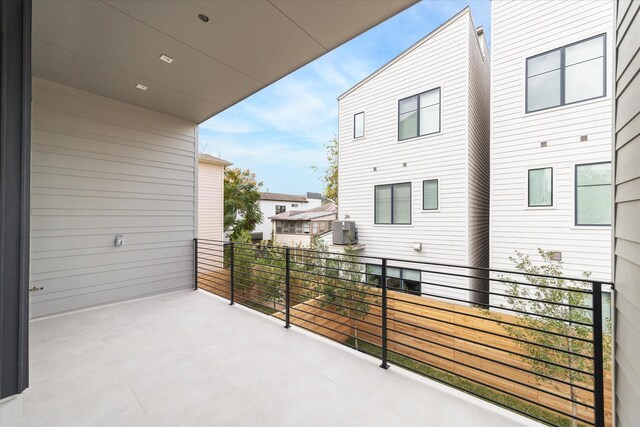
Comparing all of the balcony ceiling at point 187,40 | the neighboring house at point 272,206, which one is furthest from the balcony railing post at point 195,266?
the neighboring house at point 272,206

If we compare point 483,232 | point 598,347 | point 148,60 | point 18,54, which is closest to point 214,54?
point 148,60

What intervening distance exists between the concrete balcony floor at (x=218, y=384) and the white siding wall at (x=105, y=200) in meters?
0.72

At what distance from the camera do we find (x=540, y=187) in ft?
14.7

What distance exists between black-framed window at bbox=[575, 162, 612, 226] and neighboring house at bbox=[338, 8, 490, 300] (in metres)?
1.52

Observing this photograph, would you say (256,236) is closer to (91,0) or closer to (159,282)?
(159,282)

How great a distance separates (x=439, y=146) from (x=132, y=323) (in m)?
5.74

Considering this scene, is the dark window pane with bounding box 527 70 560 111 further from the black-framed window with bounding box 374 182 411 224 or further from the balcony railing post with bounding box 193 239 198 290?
the balcony railing post with bounding box 193 239 198 290

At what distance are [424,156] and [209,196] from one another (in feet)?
23.0

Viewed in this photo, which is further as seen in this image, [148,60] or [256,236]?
[256,236]

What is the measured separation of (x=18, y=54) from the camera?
1.18 m

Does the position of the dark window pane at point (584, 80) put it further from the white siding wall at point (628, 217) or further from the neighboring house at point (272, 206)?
the neighboring house at point (272, 206)

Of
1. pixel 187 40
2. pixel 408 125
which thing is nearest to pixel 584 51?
pixel 408 125

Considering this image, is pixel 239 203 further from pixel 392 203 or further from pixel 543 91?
pixel 543 91

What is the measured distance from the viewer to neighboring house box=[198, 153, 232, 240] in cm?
902
